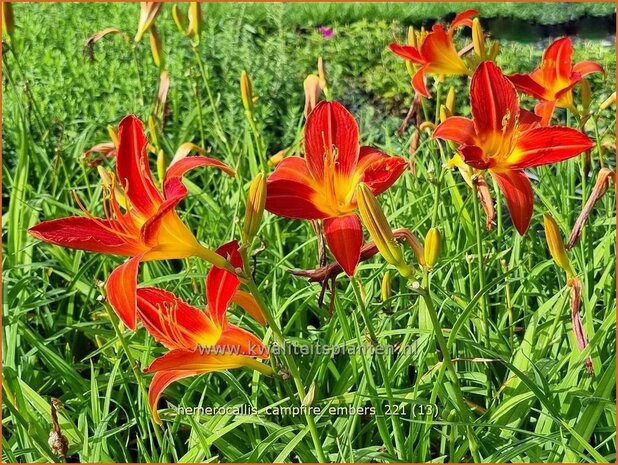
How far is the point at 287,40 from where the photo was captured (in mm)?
3982

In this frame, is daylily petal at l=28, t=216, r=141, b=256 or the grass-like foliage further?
the grass-like foliage

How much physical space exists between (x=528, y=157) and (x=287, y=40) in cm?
314

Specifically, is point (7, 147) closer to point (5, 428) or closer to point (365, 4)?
point (5, 428)

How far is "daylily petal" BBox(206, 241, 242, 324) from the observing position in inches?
35.5

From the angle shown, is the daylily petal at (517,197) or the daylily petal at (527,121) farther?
the daylily petal at (527,121)

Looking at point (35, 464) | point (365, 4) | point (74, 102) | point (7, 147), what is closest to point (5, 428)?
point (35, 464)

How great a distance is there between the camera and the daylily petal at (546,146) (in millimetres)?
978

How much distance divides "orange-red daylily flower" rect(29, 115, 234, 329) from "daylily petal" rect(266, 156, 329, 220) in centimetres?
7

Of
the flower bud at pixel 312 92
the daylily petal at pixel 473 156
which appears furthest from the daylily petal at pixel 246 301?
the flower bud at pixel 312 92

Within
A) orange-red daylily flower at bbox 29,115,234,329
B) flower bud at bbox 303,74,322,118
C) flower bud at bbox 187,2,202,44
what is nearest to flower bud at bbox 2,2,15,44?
flower bud at bbox 187,2,202,44

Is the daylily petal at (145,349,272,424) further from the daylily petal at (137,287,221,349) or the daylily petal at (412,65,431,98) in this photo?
the daylily petal at (412,65,431,98)

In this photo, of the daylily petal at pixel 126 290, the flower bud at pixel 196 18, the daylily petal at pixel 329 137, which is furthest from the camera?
the flower bud at pixel 196 18

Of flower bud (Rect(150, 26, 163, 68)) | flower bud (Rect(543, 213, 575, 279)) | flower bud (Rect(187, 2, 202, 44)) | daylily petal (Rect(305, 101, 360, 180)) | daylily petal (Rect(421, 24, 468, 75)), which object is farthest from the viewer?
flower bud (Rect(150, 26, 163, 68))

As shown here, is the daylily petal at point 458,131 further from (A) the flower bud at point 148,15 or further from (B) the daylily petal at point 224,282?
(A) the flower bud at point 148,15
